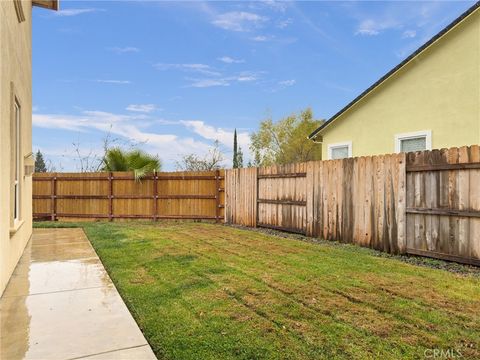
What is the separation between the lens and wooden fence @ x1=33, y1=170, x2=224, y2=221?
480 inches

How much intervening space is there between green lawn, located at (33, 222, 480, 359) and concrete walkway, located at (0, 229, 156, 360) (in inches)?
6.6

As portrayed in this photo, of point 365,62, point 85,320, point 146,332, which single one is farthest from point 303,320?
point 365,62

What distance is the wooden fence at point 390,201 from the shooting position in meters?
5.16

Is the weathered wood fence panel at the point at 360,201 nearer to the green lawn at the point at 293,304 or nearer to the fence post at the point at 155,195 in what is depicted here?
the green lawn at the point at 293,304

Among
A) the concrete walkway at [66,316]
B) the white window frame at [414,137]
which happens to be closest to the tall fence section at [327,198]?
the white window frame at [414,137]

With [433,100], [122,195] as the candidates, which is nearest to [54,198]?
[122,195]

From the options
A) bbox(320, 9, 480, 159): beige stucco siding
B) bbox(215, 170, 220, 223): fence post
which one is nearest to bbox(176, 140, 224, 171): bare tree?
bbox(215, 170, 220, 223): fence post

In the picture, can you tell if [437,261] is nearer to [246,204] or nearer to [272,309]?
[272,309]

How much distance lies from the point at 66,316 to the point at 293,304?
2124 millimetres

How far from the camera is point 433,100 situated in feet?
25.9

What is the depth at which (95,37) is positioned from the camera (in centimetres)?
1449

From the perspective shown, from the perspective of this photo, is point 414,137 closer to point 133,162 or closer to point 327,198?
point 327,198

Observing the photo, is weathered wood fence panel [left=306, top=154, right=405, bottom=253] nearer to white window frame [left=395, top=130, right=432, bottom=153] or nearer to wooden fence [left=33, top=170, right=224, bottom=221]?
white window frame [left=395, top=130, right=432, bottom=153]

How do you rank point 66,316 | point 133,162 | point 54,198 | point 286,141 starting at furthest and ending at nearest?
point 286,141 < point 133,162 < point 54,198 < point 66,316
